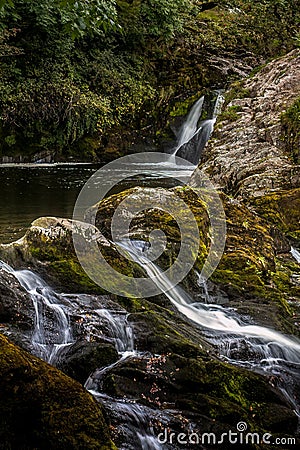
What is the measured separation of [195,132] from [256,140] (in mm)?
5541

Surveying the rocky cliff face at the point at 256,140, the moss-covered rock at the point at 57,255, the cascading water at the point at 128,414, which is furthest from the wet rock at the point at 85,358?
the rocky cliff face at the point at 256,140

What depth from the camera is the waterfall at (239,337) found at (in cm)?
404

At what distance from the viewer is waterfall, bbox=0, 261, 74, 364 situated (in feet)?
12.2

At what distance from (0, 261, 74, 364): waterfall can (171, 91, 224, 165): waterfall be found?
34.4 ft

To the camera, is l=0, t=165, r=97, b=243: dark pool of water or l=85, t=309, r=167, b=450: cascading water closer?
l=85, t=309, r=167, b=450: cascading water

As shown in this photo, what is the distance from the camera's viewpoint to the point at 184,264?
539cm

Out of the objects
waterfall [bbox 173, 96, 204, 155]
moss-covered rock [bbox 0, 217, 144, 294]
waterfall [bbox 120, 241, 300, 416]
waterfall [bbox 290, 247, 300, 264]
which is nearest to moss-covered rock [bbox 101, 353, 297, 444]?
waterfall [bbox 120, 241, 300, 416]

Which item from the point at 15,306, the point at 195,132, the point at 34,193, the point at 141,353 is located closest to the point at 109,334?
the point at 141,353

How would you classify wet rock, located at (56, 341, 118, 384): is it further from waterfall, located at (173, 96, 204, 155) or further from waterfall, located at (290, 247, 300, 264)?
waterfall, located at (173, 96, 204, 155)

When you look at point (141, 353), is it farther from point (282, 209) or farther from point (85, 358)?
point (282, 209)

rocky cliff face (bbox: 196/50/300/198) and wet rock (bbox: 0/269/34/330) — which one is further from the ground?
rocky cliff face (bbox: 196/50/300/198)

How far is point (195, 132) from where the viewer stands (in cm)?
1489

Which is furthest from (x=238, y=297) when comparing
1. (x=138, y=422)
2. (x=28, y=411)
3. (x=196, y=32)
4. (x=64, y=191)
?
(x=196, y=32)

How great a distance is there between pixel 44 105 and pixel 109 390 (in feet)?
40.4
